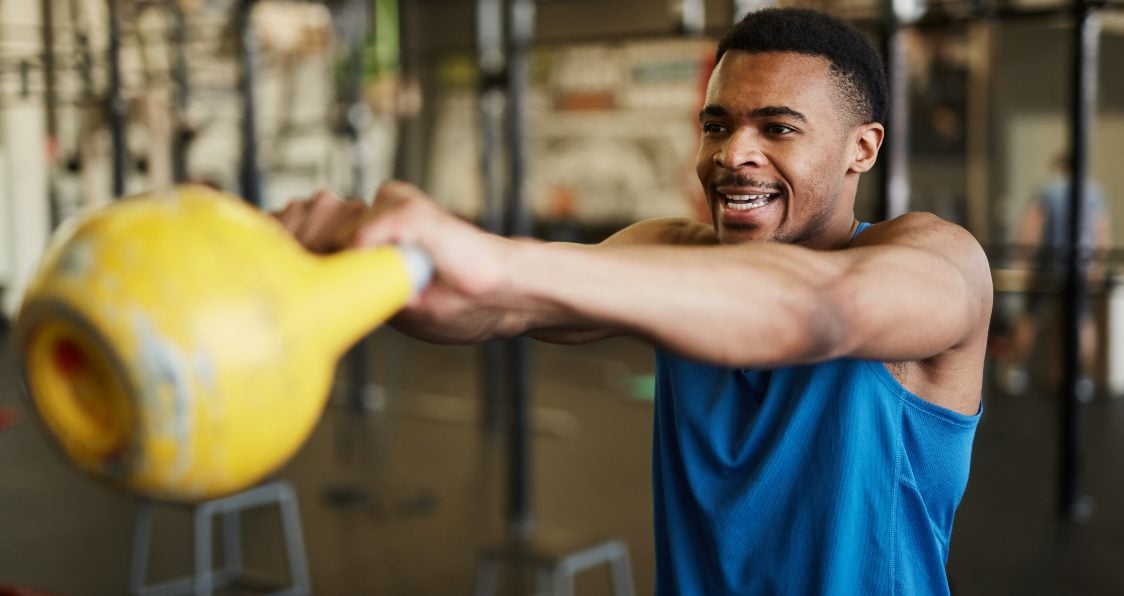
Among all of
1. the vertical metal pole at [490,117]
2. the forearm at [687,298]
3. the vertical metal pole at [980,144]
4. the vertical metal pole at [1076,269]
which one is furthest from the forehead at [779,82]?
the vertical metal pole at [980,144]

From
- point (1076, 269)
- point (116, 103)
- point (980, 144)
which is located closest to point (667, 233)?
point (1076, 269)

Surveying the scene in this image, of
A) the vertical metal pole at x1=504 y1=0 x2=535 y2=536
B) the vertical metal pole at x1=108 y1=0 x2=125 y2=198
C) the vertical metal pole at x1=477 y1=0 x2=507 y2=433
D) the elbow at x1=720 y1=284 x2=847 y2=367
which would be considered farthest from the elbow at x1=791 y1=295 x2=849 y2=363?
the vertical metal pole at x1=108 y1=0 x2=125 y2=198

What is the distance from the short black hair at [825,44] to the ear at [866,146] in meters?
0.01

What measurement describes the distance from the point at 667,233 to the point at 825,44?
0.37 m

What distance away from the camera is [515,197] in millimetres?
4480

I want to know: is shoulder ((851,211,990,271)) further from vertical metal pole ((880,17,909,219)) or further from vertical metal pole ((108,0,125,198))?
vertical metal pole ((108,0,125,198))

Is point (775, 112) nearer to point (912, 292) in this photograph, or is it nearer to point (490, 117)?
point (912, 292)

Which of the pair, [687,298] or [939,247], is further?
[939,247]

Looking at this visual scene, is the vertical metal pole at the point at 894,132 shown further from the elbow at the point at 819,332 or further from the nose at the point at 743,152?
the elbow at the point at 819,332

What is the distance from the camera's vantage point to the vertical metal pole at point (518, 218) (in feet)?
14.4

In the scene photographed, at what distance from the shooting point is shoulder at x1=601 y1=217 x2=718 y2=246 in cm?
147

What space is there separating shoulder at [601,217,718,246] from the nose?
9.0 inches

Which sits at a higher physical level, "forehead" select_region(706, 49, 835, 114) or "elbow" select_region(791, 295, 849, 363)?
"forehead" select_region(706, 49, 835, 114)

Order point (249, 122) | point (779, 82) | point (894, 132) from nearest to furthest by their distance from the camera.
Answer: point (779, 82)
point (894, 132)
point (249, 122)
